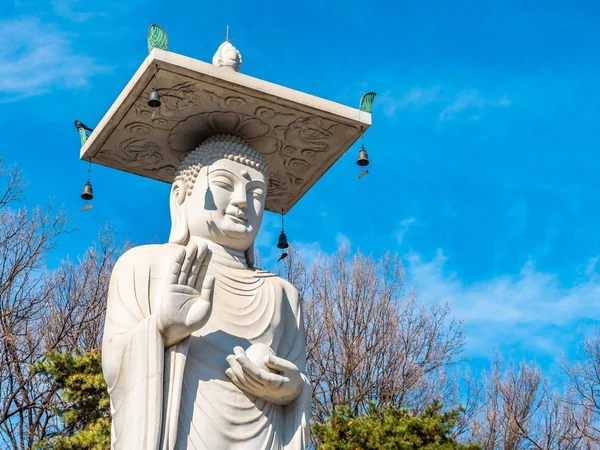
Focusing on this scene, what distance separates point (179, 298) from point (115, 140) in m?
1.87

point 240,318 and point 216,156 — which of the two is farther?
point 216,156

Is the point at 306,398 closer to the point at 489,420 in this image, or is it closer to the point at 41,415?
the point at 41,415

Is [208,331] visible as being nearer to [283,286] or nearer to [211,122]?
[283,286]

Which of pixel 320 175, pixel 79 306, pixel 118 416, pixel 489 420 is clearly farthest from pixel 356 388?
pixel 118 416

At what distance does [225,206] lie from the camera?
6.20m

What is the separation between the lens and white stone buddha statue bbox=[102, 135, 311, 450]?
5.29m

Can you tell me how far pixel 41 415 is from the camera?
666 inches

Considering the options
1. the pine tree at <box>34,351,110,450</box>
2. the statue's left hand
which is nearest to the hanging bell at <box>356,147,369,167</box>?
the statue's left hand

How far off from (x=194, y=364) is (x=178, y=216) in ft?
4.25

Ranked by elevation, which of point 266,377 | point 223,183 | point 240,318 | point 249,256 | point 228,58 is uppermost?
point 228,58

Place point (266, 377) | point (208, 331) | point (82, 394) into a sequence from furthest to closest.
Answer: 1. point (82, 394)
2. point (208, 331)
3. point (266, 377)

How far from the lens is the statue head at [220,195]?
6.16m

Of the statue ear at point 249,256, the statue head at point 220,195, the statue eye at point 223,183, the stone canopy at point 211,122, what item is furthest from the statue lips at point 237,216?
the stone canopy at point 211,122

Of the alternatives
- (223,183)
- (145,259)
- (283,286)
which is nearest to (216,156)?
(223,183)
